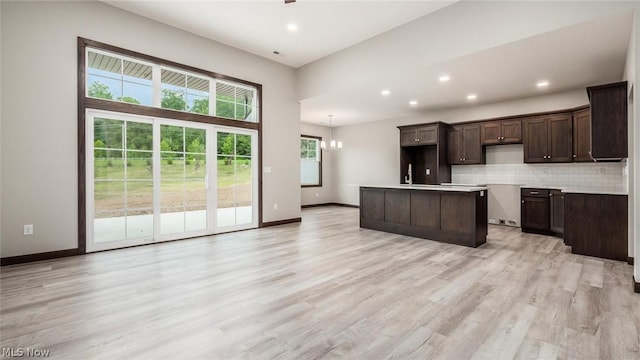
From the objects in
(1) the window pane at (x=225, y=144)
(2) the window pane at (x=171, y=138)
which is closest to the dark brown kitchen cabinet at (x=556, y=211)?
(1) the window pane at (x=225, y=144)

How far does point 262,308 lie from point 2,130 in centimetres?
389

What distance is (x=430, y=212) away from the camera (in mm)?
5023

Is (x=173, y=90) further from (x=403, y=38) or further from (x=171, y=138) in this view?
(x=403, y=38)

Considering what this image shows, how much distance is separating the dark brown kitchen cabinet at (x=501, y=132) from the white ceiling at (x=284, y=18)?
3.54 meters

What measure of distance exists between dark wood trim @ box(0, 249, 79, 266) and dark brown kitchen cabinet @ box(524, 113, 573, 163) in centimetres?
827

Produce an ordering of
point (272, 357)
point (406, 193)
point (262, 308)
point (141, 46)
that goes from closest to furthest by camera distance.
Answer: point (272, 357) < point (262, 308) < point (141, 46) < point (406, 193)

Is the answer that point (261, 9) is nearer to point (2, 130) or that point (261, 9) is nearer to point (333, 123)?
point (2, 130)

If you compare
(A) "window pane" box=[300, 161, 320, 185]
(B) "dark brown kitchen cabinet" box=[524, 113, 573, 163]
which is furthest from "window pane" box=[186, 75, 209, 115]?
(B) "dark brown kitchen cabinet" box=[524, 113, 573, 163]

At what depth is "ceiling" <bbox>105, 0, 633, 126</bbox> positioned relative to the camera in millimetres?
3914

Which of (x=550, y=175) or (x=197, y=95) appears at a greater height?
(x=197, y=95)

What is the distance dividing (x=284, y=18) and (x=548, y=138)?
222 inches

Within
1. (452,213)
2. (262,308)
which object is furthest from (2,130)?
(452,213)

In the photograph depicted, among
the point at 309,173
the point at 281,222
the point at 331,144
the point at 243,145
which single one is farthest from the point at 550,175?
the point at 309,173

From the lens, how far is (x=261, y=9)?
14.3ft
